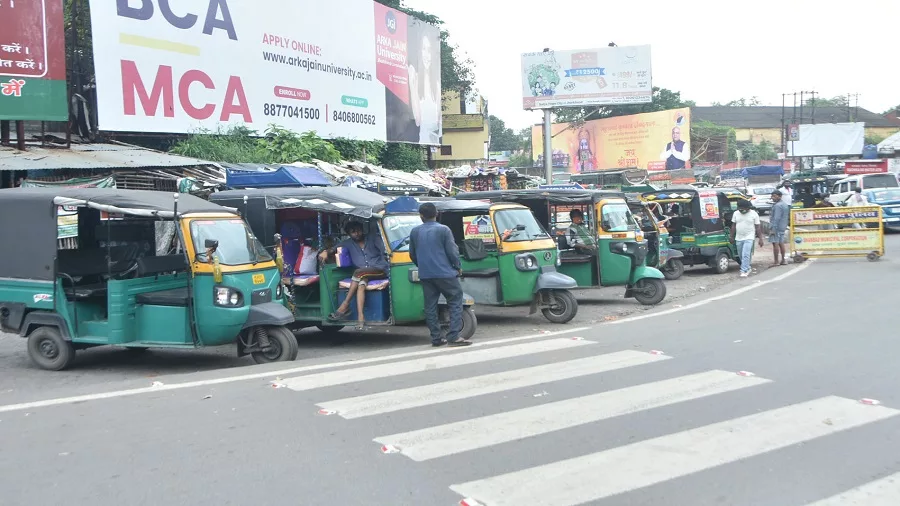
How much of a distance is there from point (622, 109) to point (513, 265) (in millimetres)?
50866

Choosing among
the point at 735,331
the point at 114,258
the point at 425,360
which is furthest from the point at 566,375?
the point at 114,258

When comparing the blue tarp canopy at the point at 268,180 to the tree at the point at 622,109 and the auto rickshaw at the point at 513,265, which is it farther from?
the tree at the point at 622,109

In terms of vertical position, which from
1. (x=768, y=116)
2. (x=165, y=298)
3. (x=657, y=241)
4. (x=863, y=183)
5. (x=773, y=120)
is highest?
(x=768, y=116)

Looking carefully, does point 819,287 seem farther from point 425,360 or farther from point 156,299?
point 156,299

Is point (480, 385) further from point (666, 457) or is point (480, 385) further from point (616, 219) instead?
point (616, 219)

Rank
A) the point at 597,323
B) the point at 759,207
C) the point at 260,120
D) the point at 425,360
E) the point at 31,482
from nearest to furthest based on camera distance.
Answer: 1. the point at 31,482
2. the point at 425,360
3. the point at 597,323
4. the point at 260,120
5. the point at 759,207

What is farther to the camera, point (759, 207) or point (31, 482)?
A: point (759, 207)

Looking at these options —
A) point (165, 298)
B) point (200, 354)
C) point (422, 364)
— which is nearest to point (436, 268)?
point (422, 364)

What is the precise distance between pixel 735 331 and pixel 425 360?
4312 millimetres

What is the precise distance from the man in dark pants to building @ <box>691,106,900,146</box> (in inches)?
3572

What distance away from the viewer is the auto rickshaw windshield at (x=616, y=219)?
14.0 m

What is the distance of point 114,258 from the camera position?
10.1 meters

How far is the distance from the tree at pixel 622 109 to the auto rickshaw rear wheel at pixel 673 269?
4200 cm

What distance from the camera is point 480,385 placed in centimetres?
711
